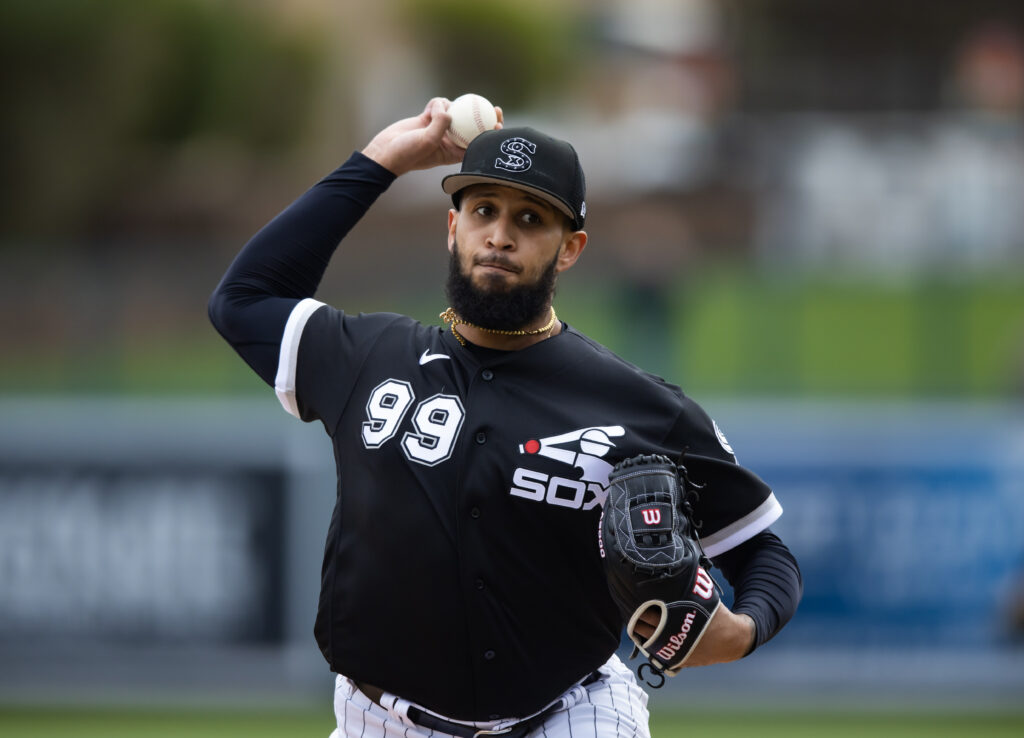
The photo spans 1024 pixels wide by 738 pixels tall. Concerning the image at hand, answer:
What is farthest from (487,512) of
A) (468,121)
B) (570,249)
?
(468,121)

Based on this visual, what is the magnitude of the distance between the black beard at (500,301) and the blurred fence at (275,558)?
5051 millimetres

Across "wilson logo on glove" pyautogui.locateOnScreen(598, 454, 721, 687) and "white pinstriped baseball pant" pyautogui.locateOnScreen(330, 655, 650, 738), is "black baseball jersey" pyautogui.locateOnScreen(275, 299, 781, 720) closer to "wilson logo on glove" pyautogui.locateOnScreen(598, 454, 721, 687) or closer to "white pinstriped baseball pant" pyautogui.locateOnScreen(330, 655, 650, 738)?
"white pinstriped baseball pant" pyautogui.locateOnScreen(330, 655, 650, 738)

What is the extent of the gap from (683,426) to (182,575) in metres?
5.45

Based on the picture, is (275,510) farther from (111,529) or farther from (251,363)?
(251,363)

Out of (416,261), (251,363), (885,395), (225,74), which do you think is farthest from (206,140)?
(251,363)

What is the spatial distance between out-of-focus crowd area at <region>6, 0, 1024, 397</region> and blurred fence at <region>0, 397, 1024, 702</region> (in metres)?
3.27

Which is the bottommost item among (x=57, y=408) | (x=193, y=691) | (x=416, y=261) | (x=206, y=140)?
(x=193, y=691)

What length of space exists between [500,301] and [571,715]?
3.44ft

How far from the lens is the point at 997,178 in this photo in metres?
25.8

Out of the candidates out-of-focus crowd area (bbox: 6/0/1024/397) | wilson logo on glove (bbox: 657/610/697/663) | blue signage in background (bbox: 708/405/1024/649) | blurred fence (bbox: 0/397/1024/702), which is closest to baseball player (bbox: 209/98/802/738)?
wilson logo on glove (bbox: 657/610/697/663)

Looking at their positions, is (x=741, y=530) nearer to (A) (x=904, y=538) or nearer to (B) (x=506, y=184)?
(B) (x=506, y=184)

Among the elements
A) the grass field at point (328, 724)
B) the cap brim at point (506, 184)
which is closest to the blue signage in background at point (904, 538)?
the grass field at point (328, 724)

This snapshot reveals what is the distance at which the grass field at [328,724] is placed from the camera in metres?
7.88

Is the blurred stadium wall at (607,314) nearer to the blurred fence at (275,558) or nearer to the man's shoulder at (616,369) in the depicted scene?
the blurred fence at (275,558)
